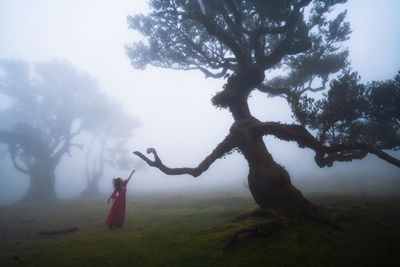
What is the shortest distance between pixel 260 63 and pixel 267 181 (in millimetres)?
8070

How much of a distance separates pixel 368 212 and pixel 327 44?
41.0ft

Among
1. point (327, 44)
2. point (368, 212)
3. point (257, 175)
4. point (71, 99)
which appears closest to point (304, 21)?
point (327, 44)

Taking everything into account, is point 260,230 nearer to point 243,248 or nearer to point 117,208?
point 243,248

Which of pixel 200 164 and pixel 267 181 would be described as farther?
pixel 200 164

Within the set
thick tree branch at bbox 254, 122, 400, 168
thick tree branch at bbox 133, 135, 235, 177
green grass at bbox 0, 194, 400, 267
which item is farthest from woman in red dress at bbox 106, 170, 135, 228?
thick tree branch at bbox 254, 122, 400, 168

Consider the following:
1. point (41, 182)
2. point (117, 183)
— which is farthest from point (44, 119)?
point (117, 183)

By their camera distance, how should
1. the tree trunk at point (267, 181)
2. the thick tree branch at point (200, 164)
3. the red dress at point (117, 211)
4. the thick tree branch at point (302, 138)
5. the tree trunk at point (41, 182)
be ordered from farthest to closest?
the tree trunk at point (41, 182), the red dress at point (117, 211), the thick tree branch at point (302, 138), the thick tree branch at point (200, 164), the tree trunk at point (267, 181)

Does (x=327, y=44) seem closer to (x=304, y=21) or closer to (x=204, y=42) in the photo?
(x=304, y=21)

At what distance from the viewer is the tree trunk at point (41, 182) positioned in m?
32.0

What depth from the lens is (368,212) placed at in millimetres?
9680

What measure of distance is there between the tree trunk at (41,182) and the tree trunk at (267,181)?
3396 cm

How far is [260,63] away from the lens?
13781 millimetres

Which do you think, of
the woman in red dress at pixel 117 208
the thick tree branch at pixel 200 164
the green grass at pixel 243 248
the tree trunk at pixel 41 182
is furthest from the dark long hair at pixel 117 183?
the tree trunk at pixel 41 182

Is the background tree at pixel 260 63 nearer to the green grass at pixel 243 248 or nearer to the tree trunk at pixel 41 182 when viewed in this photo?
the green grass at pixel 243 248
